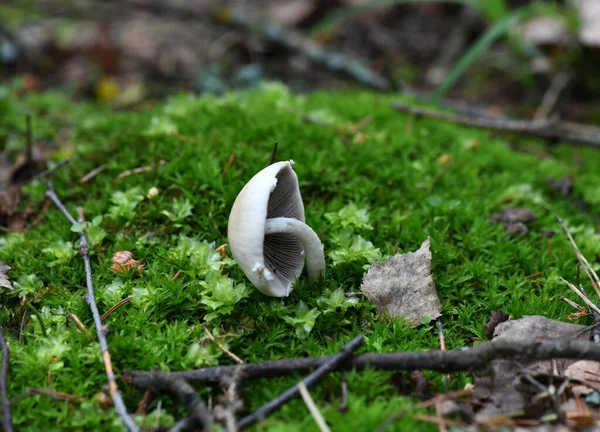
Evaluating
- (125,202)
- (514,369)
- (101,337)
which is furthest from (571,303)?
(125,202)

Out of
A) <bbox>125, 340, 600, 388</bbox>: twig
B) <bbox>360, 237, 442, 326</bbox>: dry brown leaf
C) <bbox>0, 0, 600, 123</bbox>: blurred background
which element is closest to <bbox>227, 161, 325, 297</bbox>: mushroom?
<bbox>360, 237, 442, 326</bbox>: dry brown leaf

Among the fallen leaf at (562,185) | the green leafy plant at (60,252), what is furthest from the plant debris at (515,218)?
the green leafy plant at (60,252)

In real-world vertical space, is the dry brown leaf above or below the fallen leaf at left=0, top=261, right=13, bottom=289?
above

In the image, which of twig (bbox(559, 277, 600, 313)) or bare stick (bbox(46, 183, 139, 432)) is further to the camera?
twig (bbox(559, 277, 600, 313))

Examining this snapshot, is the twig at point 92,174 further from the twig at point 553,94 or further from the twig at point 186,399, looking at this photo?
the twig at point 553,94

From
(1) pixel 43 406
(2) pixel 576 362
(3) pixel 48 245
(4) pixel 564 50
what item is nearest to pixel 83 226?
(3) pixel 48 245

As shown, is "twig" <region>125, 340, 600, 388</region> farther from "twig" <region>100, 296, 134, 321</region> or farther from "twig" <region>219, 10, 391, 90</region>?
"twig" <region>219, 10, 391, 90</region>
